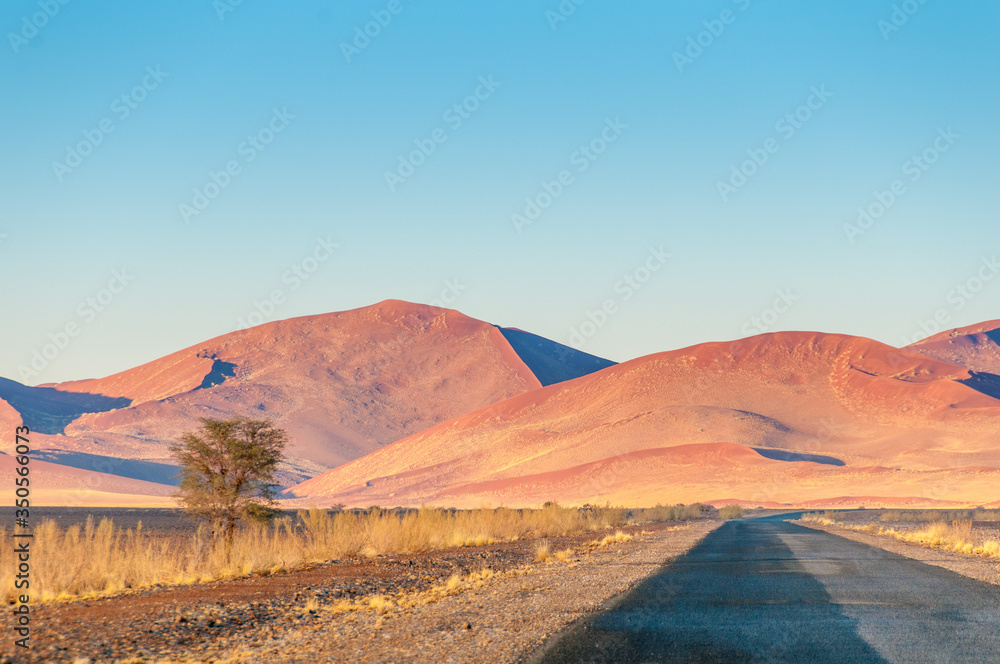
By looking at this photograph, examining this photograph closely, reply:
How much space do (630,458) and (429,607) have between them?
96.2 metres

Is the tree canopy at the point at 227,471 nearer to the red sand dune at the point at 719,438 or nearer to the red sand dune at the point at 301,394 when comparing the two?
the red sand dune at the point at 719,438

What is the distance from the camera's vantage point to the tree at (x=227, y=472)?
22.4 metres

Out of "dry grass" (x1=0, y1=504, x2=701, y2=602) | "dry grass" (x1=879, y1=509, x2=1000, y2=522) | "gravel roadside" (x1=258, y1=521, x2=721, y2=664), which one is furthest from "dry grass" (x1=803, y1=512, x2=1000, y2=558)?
"dry grass" (x1=879, y1=509, x2=1000, y2=522)

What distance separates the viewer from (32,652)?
9773mm

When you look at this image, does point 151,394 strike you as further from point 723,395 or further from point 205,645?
point 205,645

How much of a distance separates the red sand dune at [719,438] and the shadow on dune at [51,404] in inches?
2326

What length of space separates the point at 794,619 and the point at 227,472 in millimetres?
15472

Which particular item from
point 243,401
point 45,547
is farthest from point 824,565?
point 243,401

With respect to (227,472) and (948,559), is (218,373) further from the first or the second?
(948,559)

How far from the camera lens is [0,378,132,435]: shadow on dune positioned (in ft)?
539

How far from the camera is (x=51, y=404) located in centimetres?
17738

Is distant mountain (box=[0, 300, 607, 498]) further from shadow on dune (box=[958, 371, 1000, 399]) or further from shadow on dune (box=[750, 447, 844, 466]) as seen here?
shadow on dune (box=[958, 371, 1000, 399])

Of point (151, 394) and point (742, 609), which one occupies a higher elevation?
point (151, 394)

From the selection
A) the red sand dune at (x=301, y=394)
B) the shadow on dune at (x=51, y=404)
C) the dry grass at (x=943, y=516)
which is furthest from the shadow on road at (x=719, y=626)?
the shadow on dune at (x=51, y=404)
